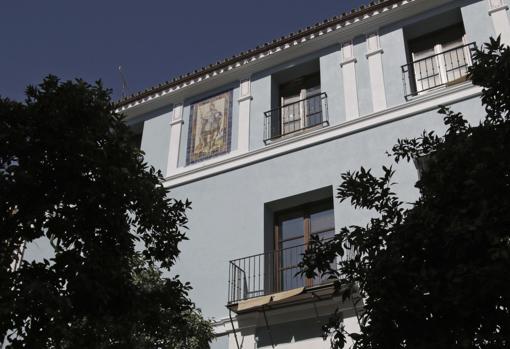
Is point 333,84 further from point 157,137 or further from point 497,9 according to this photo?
point 157,137

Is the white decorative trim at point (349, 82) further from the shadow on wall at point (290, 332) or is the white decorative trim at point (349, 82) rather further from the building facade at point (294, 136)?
the shadow on wall at point (290, 332)

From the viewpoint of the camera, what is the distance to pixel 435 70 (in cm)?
1283

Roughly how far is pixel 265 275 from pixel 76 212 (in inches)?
212

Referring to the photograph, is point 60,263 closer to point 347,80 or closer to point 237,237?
point 237,237

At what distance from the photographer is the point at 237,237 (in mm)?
12578

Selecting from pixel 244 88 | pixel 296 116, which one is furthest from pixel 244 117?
pixel 296 116

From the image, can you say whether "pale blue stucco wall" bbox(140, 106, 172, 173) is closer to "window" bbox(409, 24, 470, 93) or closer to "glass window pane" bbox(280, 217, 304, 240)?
"glass window pane" bbox(280, 217, 304, 240)

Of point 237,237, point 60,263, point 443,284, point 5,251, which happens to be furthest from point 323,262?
point 237,237

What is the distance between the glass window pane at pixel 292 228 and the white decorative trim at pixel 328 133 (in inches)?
53.2

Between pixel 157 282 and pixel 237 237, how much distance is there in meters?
2.62

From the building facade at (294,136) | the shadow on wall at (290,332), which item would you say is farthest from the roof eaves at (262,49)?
the shadow on wall at (290,332)

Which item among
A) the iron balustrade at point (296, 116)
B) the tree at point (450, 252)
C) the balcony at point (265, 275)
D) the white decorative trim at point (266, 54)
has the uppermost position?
the white decorative trim at point (266, 54)

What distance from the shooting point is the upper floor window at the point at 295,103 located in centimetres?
1361

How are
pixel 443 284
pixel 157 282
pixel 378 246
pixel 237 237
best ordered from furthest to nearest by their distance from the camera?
pixel 237 237 < pixel 157 282 < pixel 378 246 < pixel 443 284
